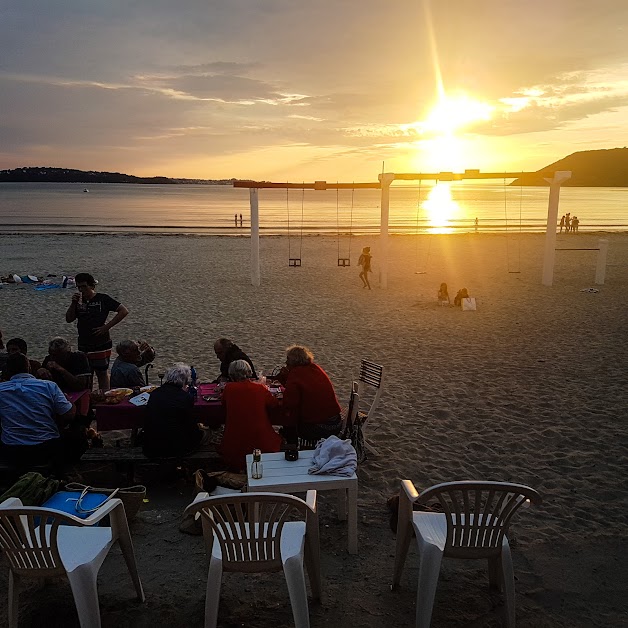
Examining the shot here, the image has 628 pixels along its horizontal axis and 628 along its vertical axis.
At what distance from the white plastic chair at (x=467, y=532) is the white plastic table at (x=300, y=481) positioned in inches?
24.1

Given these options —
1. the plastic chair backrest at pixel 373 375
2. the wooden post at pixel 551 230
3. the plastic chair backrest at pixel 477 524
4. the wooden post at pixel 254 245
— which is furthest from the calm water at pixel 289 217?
the plastic chair backrest at pixel 477 524

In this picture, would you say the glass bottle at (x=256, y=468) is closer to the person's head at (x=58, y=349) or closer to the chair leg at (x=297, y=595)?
the chair leg at (x=297, y=595)

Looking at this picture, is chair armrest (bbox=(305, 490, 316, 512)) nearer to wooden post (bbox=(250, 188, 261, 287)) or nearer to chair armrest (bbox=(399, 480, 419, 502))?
chair armrest (bbox=(399, 480, 419, 502))

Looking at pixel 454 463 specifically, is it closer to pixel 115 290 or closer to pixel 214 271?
pixel 115 290

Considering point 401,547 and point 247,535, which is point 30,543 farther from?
point 401,547

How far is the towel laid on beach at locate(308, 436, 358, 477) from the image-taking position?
164 inches

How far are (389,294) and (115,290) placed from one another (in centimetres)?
779

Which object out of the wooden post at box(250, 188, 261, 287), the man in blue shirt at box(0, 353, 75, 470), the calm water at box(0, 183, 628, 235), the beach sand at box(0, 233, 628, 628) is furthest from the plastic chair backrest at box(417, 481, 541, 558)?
the calm water at box(0, 183, 628, 235)


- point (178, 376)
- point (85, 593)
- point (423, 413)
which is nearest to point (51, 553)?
point (85, 593)

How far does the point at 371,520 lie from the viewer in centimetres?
482

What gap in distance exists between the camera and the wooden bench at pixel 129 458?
5.04 meters

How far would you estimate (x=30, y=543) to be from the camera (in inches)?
128

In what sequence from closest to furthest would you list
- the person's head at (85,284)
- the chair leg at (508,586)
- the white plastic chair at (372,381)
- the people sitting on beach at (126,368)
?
the chair leg at (508,586) < the white plastic chair at (372,381) < the people sitting on beach at (126,368) < the person's head at (85,284)

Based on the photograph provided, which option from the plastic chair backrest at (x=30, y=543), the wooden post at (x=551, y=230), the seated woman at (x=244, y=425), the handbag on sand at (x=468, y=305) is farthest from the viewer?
the wooden post at (x=551, y=230)
